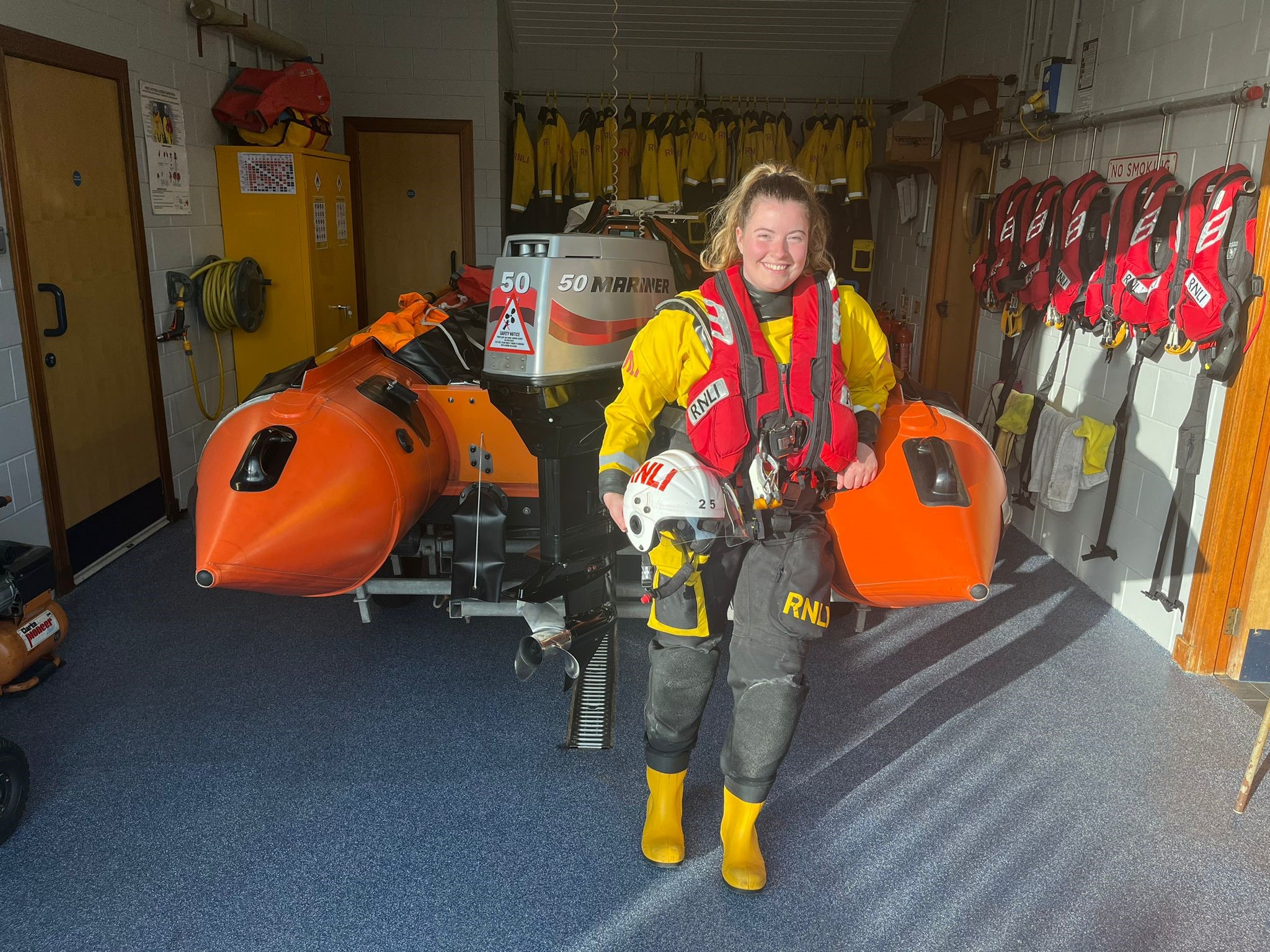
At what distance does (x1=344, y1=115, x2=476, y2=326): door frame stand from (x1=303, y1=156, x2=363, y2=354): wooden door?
679 mm

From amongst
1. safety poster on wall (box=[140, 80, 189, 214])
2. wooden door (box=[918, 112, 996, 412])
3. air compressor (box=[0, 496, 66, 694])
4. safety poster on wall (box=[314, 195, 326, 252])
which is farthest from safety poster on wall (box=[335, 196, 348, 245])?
wooden door (box=[918, 112, 996, 412])

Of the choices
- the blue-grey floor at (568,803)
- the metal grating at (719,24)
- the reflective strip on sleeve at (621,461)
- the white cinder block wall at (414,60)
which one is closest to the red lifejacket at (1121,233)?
the blue-grey floor at (568,803)

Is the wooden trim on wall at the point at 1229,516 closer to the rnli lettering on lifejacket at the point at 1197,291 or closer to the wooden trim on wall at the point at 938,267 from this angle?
the rnli lettering on lifejacket at the point at 1197,291

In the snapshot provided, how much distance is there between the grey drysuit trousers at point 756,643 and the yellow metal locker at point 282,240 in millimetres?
3693

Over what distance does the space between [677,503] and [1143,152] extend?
2.64 meters

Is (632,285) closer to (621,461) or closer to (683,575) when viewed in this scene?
(621,461)

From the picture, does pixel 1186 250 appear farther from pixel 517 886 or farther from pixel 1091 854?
pixel 517 886

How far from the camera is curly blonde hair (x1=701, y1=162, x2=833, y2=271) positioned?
6.12 feet

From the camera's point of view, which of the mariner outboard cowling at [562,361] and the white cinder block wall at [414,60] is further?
the white cinder block wall at [414,60]

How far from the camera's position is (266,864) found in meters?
2.08

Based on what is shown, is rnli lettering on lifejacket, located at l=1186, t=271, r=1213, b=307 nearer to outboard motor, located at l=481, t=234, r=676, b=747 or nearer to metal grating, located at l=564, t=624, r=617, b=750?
outboard motor, located at l=481, t=234, r=676, b=747

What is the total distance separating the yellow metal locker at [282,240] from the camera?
4.88 meters

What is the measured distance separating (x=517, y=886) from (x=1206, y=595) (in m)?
2.27

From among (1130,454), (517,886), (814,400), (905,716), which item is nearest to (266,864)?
(517,886)
